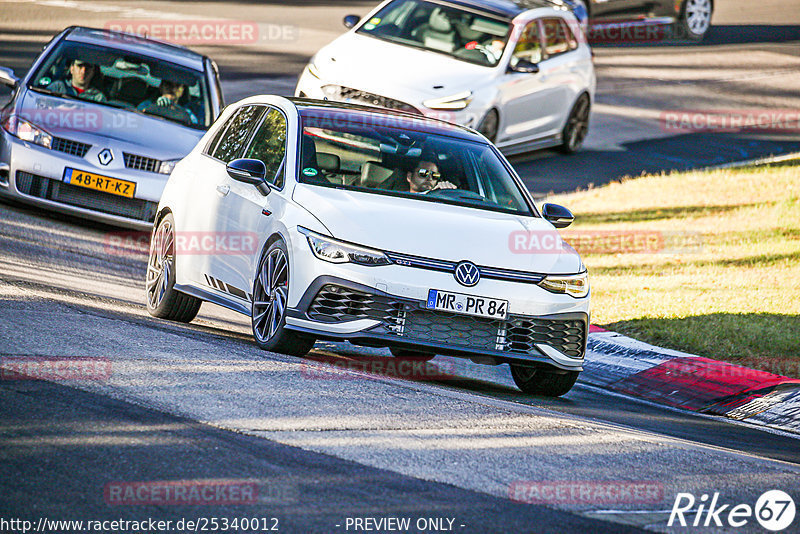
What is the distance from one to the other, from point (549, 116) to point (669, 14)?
12.0 meters

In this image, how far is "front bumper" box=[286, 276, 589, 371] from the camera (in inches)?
323

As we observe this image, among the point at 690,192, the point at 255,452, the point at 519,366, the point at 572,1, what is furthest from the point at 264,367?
the point at 572,1

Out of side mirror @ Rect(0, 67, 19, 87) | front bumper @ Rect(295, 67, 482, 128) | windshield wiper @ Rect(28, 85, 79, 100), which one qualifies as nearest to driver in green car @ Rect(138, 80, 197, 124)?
windshield wiper @ Rect(28, 85, 79, 100)

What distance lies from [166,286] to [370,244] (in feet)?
7.58

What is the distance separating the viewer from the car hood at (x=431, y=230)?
8328 mm

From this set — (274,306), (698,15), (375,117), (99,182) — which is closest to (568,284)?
(274,306)

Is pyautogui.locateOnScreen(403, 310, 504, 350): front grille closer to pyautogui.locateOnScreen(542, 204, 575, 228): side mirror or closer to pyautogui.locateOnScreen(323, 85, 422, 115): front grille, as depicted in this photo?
A: pyautogui.locateOnScreen(542, 204, 575, 228): side mirror

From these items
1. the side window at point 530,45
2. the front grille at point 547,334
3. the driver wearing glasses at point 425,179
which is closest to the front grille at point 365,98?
the side window at point 530,45

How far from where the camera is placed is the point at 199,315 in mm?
10945

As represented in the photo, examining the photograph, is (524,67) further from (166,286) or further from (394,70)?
(166,286)

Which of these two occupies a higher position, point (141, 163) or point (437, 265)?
point (141, 163)

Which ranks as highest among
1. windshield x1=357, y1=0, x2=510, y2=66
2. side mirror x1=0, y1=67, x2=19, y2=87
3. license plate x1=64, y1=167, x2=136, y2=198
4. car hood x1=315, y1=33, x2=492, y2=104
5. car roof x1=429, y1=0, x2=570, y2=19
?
car roof x1=429, y1=0, x2=570, y2=19

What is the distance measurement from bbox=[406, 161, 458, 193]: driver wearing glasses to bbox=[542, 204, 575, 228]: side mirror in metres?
0.66

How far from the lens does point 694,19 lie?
98.0 ft
